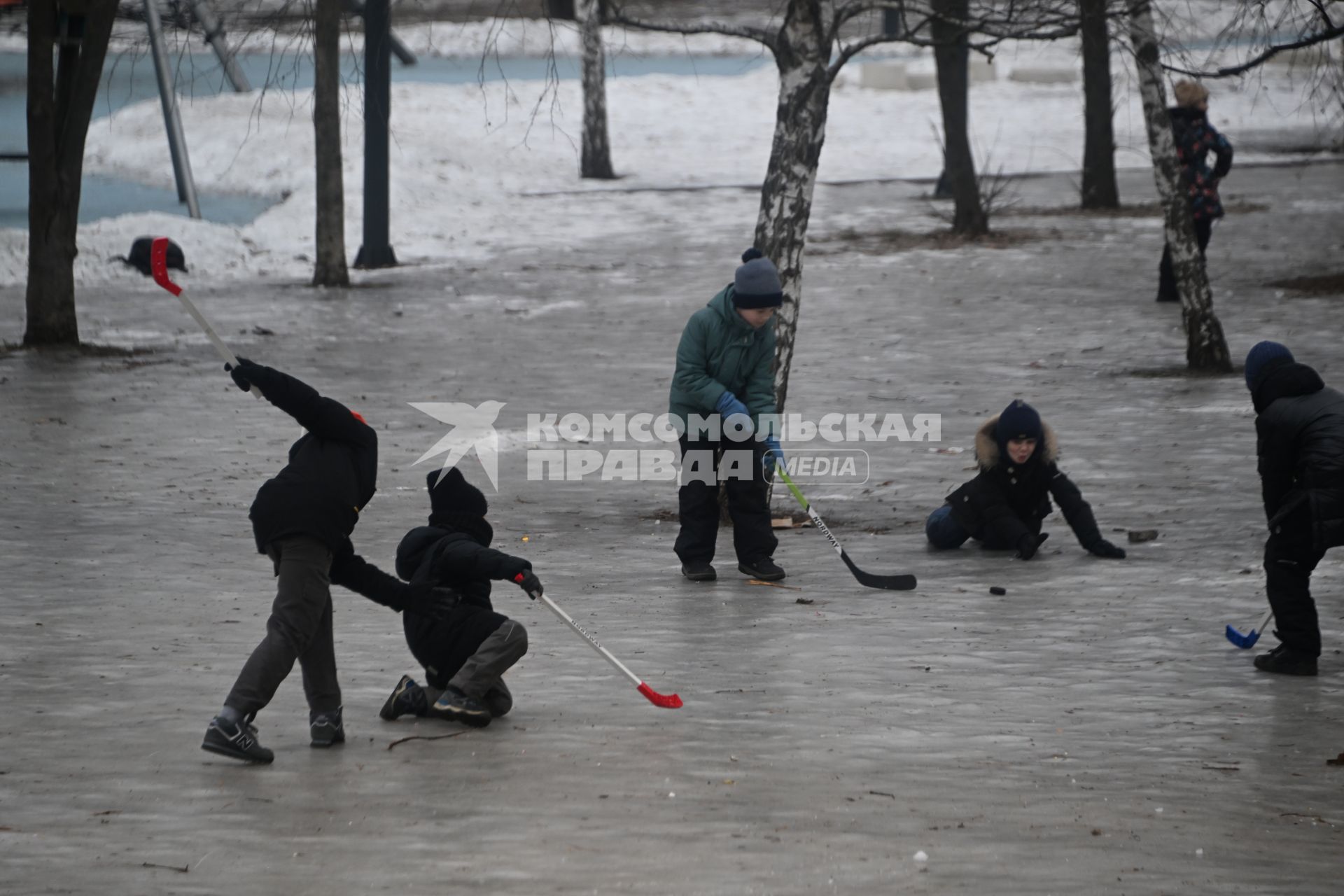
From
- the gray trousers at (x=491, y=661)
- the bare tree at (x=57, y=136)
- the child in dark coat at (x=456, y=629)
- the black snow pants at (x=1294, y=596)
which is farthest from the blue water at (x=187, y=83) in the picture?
the black snow pants at (x=1294, y=596)

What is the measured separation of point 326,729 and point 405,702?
1.38 ft

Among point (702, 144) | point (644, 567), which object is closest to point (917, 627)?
point (644, 567)

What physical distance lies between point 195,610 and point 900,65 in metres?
32.1

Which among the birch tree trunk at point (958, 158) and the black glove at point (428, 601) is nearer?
the black glove at point (428, 601)

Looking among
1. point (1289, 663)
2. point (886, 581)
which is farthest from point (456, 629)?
point (1289, 663)

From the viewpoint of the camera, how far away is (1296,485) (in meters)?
6.47

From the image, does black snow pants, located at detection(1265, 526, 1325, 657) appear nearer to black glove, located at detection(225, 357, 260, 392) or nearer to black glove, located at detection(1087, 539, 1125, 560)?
black glove, located at detection(1087, 539, 1125, 560)

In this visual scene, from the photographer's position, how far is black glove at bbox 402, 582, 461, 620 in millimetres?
5703

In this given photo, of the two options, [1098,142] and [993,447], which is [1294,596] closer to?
[993,447]

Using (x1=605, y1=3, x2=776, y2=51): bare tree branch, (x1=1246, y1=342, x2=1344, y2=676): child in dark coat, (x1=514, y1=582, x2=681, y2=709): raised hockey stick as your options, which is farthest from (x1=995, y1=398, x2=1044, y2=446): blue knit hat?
(x1=514, y1=582, x2=681, y2=709): raised hockey stick

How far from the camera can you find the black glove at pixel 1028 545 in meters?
8.52

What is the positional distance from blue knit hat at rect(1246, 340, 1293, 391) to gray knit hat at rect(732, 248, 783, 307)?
2194mm

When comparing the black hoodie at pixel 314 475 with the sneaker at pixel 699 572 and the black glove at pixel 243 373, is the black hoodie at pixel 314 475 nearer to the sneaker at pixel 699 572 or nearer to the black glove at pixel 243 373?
the black glove at pixel 243 373

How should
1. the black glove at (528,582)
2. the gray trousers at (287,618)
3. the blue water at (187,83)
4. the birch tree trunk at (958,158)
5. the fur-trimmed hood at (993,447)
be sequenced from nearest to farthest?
the gray trousers at (287,618)
the black glove at (528,582)
the fur-trimmed hood at (993,447)
the birch tree trunk at (958,158)
the blue water at (187,83)
